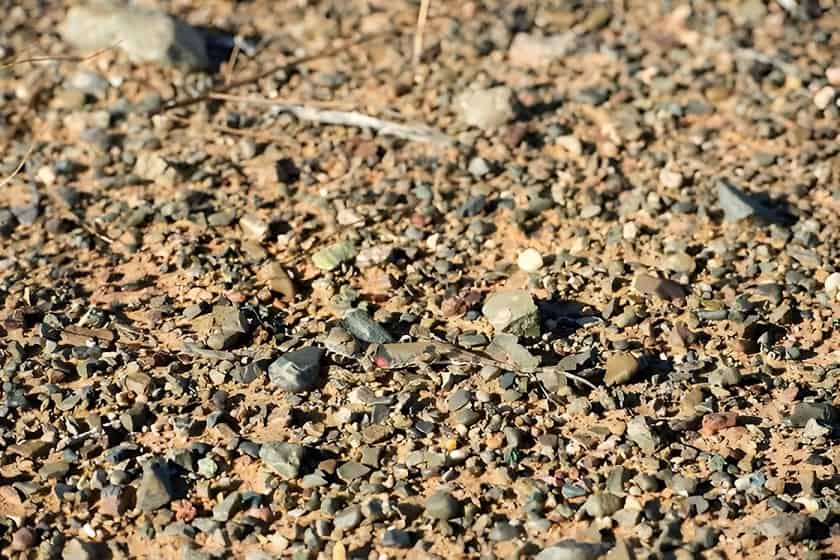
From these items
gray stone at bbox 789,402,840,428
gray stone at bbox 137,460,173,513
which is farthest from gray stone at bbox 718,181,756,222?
gray stone at bbox 137,460,173,513

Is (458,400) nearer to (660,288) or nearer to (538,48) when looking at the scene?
(660,288)

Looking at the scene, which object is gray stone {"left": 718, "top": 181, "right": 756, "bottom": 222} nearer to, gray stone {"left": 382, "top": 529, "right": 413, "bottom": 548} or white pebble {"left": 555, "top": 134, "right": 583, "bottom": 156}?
white pebble {"left": 555, "top": 134, "right": 583, "bottom": 156}

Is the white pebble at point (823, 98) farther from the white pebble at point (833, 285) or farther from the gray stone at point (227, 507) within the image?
the gray stone at point (227, 507)

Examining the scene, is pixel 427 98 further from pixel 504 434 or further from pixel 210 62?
pixel 504 434

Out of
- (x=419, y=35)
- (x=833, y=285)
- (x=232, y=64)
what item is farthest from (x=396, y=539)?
(x=232, y=64)

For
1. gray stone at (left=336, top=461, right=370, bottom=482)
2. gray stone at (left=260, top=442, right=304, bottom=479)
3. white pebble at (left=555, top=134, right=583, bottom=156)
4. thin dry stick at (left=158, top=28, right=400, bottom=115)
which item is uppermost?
thin dry stick at (left=158, top=28, right=400, bottom=115)

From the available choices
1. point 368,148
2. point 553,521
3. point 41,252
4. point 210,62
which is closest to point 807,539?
point 553,521

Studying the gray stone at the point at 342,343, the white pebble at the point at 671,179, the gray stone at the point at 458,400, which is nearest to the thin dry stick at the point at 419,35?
the white pebble at the point at 671,179
